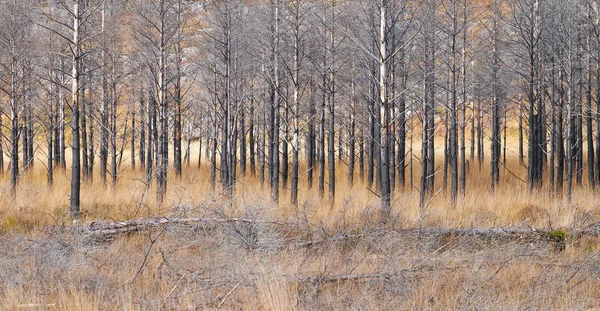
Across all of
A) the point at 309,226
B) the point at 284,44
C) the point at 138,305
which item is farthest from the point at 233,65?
the point at 138,305

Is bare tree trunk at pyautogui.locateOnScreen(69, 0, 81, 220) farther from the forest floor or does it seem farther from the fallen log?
the fallen log

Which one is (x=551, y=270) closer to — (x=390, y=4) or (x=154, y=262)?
(x=154, y=262)

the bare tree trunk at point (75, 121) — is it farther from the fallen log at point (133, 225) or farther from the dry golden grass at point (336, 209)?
the fallen log at point (133, 225)

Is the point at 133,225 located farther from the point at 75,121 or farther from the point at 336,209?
the point at 336,209

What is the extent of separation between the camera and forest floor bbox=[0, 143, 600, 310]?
5.44 meters

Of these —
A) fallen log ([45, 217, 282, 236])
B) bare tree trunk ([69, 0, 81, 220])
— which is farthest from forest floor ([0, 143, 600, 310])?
Result: bare tree trunk ([69, 0, 81, 220])

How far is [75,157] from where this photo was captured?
10.3 m

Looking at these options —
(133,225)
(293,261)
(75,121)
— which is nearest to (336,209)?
(133,225)

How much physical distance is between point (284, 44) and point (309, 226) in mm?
6532

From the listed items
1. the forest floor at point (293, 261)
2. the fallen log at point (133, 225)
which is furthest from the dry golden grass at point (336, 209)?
the fallen log at point (133, 225)

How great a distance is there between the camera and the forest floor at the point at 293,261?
214 inches

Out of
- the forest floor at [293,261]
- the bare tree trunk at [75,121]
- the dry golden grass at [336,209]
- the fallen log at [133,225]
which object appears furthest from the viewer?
the dry golden grass at [336,209]

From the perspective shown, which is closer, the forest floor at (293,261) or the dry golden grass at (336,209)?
the forest floor at (293,261)

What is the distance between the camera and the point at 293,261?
7020 millimetres
